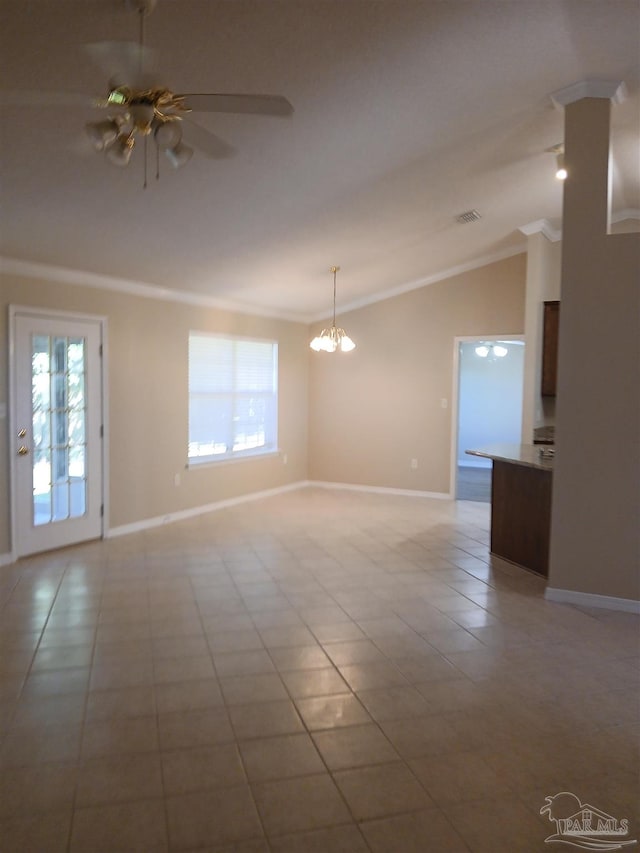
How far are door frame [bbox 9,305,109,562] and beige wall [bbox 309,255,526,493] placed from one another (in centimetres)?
348

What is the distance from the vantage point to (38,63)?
2254mm

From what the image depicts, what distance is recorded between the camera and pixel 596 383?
361cm

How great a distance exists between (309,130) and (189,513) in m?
4.16

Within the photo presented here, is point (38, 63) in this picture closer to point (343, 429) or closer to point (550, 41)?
point (550, 41)

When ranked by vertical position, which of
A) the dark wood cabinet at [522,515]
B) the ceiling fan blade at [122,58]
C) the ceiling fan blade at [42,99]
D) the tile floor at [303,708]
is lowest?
the tile floor at [303,708]

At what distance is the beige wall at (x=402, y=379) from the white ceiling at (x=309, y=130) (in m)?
1.45

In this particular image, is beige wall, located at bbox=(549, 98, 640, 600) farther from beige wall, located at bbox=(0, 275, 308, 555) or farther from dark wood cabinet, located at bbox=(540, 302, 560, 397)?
beige wall, located at bbox=(0, 275, 308, 555)

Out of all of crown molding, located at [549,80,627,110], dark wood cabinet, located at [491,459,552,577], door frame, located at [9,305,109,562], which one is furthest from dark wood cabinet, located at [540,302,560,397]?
door frame, located at [9,305,109,562]

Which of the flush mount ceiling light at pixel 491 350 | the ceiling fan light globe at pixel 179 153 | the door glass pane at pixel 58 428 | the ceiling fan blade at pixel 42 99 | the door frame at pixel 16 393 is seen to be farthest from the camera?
the flush mount ceiling light at pixel 491 350

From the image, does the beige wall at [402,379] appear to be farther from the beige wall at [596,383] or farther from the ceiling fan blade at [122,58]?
the ceiling fan blade at [122,58]

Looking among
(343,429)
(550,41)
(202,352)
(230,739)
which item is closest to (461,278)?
(343,429)

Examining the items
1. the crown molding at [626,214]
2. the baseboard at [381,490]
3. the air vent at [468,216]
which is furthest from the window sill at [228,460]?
the crown molding at [626,214]

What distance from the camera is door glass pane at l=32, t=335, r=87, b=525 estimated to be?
15.1 ft

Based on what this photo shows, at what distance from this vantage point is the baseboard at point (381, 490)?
7266mm
